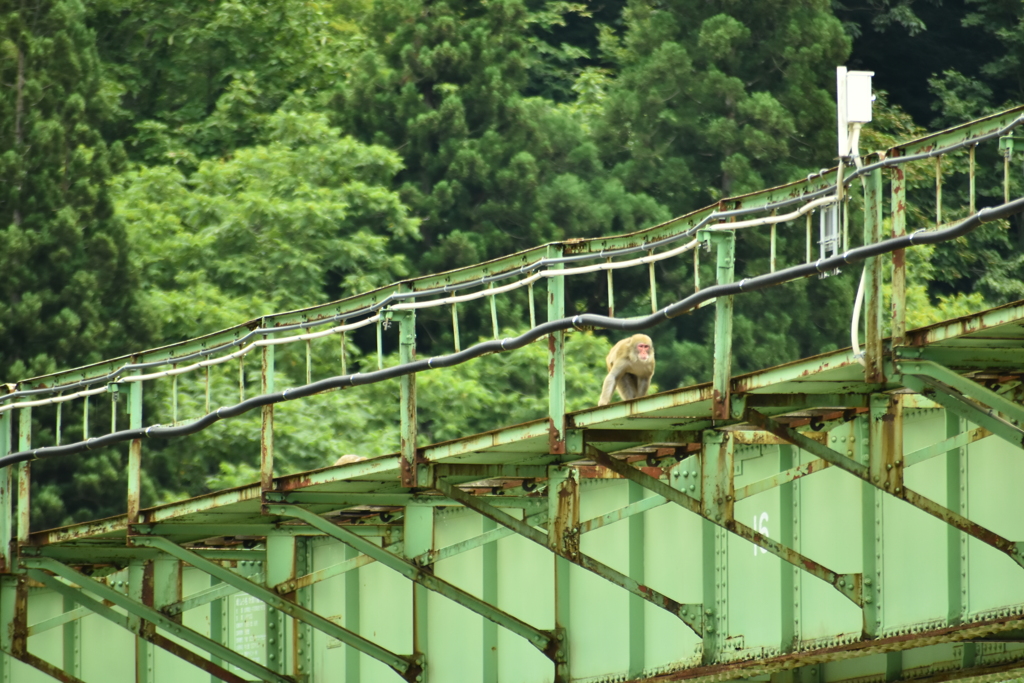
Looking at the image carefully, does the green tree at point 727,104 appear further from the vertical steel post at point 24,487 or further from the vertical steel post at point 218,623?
the vertical steel post at point 24,487

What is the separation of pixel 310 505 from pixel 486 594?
1.66m

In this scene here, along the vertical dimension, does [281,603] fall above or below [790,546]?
below

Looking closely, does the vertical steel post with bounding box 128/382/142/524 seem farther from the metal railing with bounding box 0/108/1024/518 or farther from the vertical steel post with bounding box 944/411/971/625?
the vertical steel post with bounding box 944/411/971/625

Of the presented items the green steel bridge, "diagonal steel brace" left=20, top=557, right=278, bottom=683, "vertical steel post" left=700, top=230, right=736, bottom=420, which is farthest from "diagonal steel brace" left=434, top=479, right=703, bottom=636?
"diagonal steel brace" left=20, top=557, right=278, bottom=683

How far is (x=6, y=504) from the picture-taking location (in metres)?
16.2

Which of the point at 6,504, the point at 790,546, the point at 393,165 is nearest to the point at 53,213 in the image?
the point at 393,165

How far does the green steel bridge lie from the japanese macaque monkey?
115cm

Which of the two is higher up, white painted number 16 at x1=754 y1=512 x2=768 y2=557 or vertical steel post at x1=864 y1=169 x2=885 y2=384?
vertical steel post at x1=864 y1=169 x2=885 y2=384

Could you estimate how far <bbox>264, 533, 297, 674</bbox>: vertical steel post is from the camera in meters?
16.0

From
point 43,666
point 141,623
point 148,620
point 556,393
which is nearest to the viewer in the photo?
point 556,393

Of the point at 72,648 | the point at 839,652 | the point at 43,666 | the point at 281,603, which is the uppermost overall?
the point at 839,652

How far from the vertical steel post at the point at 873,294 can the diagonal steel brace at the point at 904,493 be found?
813 millimetres

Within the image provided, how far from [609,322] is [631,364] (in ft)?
14.2

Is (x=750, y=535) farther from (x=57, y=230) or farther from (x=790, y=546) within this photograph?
(x=57, y=230)
